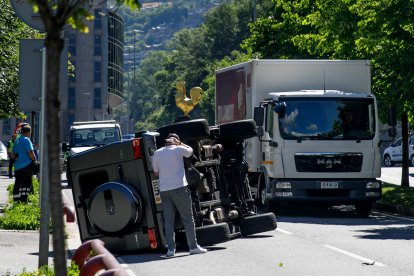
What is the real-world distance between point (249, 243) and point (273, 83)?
809cm

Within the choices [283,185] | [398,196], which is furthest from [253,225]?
[398,196]

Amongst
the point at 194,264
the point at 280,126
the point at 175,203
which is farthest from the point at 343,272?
the point at 280,126

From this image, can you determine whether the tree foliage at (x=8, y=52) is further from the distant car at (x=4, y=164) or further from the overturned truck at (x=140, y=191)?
the distant car at (x=4, y=164)

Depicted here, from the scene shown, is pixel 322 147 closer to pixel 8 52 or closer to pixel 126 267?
pixel 8 52

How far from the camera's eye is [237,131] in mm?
17812

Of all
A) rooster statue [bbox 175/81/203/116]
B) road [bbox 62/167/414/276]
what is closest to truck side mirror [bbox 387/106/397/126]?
road [bbox 62/167/414/276]

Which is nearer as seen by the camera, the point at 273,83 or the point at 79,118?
the point at 273,83

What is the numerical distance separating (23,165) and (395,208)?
28.1ft

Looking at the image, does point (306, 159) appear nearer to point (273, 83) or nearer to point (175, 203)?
point (273, 83)

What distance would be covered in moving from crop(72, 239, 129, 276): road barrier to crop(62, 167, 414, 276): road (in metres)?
2.96

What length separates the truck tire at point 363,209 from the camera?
24.4 m

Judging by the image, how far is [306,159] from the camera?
77.5ft

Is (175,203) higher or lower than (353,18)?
lower

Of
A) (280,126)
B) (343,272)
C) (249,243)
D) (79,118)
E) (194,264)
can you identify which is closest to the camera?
(343,272)
